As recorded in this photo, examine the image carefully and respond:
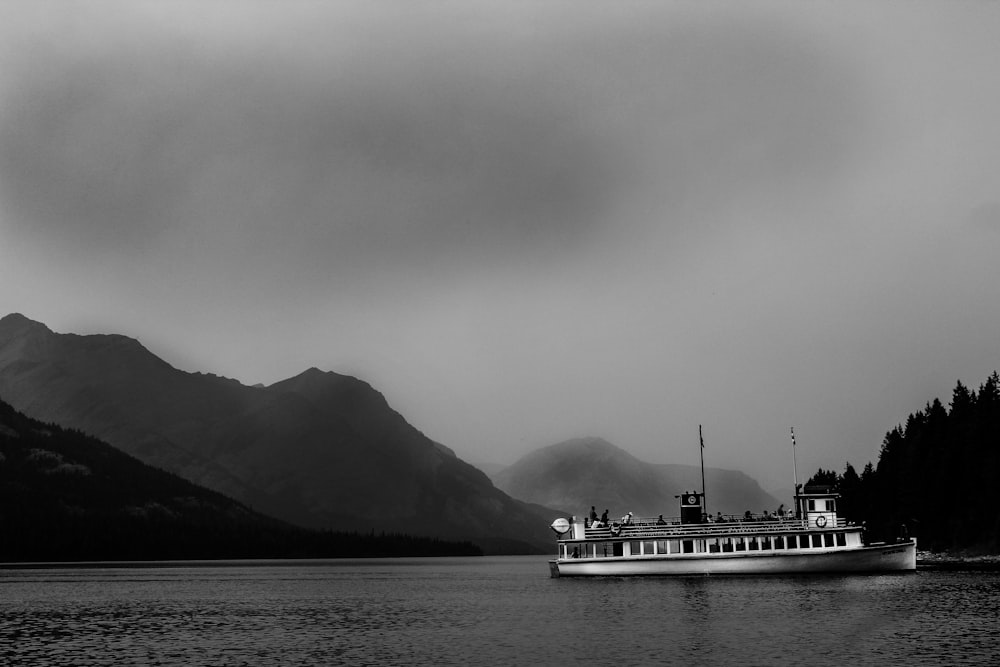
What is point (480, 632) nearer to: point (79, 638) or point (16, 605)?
point (79, 638)

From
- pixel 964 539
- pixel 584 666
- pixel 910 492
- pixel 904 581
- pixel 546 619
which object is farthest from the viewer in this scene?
pixel 910 492

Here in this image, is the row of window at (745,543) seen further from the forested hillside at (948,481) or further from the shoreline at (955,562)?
the forested hillside at (948,481)

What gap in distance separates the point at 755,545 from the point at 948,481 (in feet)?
194

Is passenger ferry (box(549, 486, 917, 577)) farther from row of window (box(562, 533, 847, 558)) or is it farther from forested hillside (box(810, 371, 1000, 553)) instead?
forested hillside (box(810, 371, 1000, 553))

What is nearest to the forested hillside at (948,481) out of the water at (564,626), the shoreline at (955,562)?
the shoreline at (955,562)

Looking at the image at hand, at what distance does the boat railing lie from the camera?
10625 cm

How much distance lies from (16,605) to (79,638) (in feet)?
134

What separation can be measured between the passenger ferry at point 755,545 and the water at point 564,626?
185cm

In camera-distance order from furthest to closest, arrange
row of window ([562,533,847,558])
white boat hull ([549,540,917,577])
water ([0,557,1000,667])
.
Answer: row of window ([562,533,847,558]), white boat hull ([549,540,917,577]), water ([0,557,1000,667])

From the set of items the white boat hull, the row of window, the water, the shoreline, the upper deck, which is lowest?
the water

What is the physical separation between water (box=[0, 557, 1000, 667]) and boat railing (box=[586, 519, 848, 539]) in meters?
5.23

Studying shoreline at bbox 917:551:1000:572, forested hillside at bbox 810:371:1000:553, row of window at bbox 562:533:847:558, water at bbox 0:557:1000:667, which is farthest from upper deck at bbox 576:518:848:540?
forested hillside at bbox 810:371:1000:553

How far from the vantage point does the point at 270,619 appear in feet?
275

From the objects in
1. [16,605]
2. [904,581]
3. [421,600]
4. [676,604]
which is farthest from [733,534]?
[16,605]
